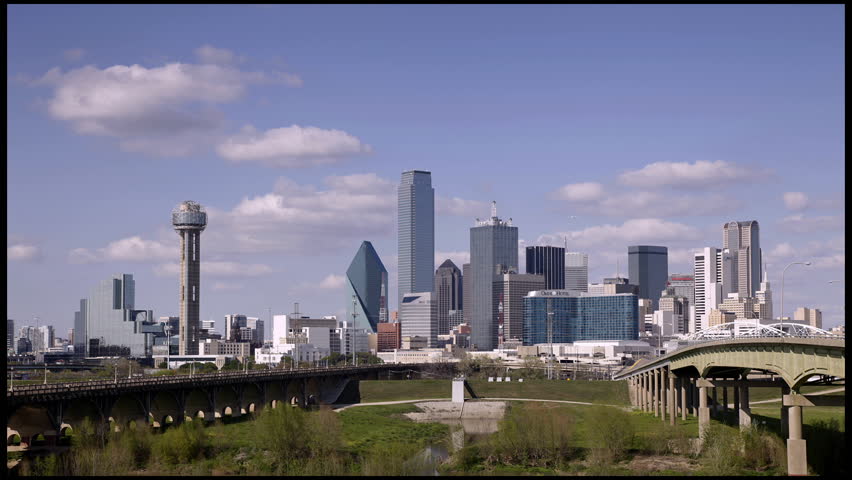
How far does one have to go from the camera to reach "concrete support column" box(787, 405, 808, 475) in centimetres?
6500

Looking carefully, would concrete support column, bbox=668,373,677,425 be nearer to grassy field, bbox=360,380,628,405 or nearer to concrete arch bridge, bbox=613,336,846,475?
concrete arch bridge, bbox=613,336,846,475

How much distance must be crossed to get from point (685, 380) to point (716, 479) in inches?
2243

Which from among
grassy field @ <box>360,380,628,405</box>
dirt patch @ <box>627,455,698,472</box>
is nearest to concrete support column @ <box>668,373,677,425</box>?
dirt patch @ <box>627,455,698,472</box>

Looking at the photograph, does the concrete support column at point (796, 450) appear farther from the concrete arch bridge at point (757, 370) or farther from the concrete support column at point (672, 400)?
the concrete support column at point (672, 400)

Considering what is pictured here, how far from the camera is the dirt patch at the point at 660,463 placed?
79.5 meters

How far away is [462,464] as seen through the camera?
7988 cm

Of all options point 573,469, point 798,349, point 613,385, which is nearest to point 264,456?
point 573,469

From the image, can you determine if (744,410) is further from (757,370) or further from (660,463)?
(660,463)

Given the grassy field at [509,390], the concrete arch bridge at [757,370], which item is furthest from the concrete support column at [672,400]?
the grassy field at [509,390]

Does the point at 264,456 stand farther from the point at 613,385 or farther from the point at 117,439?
the point at 613,385

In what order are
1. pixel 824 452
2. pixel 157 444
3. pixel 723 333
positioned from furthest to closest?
pixel 723 333, pixel 157 444, pixel 824 452

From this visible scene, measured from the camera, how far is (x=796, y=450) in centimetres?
6506

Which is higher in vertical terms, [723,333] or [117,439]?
[723,333]

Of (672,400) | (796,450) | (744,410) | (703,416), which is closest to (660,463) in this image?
(703,416)
